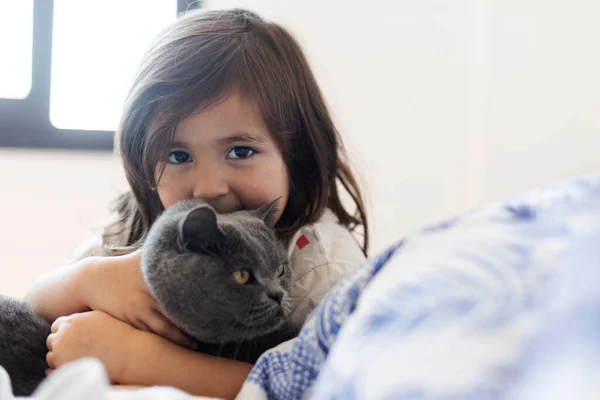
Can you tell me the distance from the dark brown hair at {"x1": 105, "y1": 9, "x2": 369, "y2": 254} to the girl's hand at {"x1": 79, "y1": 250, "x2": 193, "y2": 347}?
0.68 ft

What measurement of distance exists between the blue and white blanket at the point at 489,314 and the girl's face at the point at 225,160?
0.53 m

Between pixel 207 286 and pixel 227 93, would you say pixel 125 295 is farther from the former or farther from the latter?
pixel 227 93

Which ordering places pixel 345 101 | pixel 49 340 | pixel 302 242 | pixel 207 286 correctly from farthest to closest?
pixel 345 101 < pixel 302 242 < pixel 49 340 < pixel 207 286

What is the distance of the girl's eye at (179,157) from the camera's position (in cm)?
104

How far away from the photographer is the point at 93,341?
→ 31.3 inches

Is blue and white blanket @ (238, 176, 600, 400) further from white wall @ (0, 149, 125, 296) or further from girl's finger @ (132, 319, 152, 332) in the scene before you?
white wall @ (0, 149, 125, 296)

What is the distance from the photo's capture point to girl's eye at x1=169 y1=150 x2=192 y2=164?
1.04 m

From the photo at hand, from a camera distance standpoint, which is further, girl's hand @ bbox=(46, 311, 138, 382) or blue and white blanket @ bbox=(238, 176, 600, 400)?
girl's hand @ bbox=(46, 311, 138, 382)

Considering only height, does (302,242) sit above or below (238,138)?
below

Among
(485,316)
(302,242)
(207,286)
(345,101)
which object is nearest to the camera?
(485,316)

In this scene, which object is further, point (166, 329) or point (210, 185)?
point (210, 185)

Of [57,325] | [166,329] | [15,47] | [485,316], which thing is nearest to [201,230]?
[166,329]

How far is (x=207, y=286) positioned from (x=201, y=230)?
7cm

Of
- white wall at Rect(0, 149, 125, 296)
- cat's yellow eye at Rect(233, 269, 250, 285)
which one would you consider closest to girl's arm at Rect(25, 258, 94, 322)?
cat's yellow eye at Rect(233, 269, 250, 285)
